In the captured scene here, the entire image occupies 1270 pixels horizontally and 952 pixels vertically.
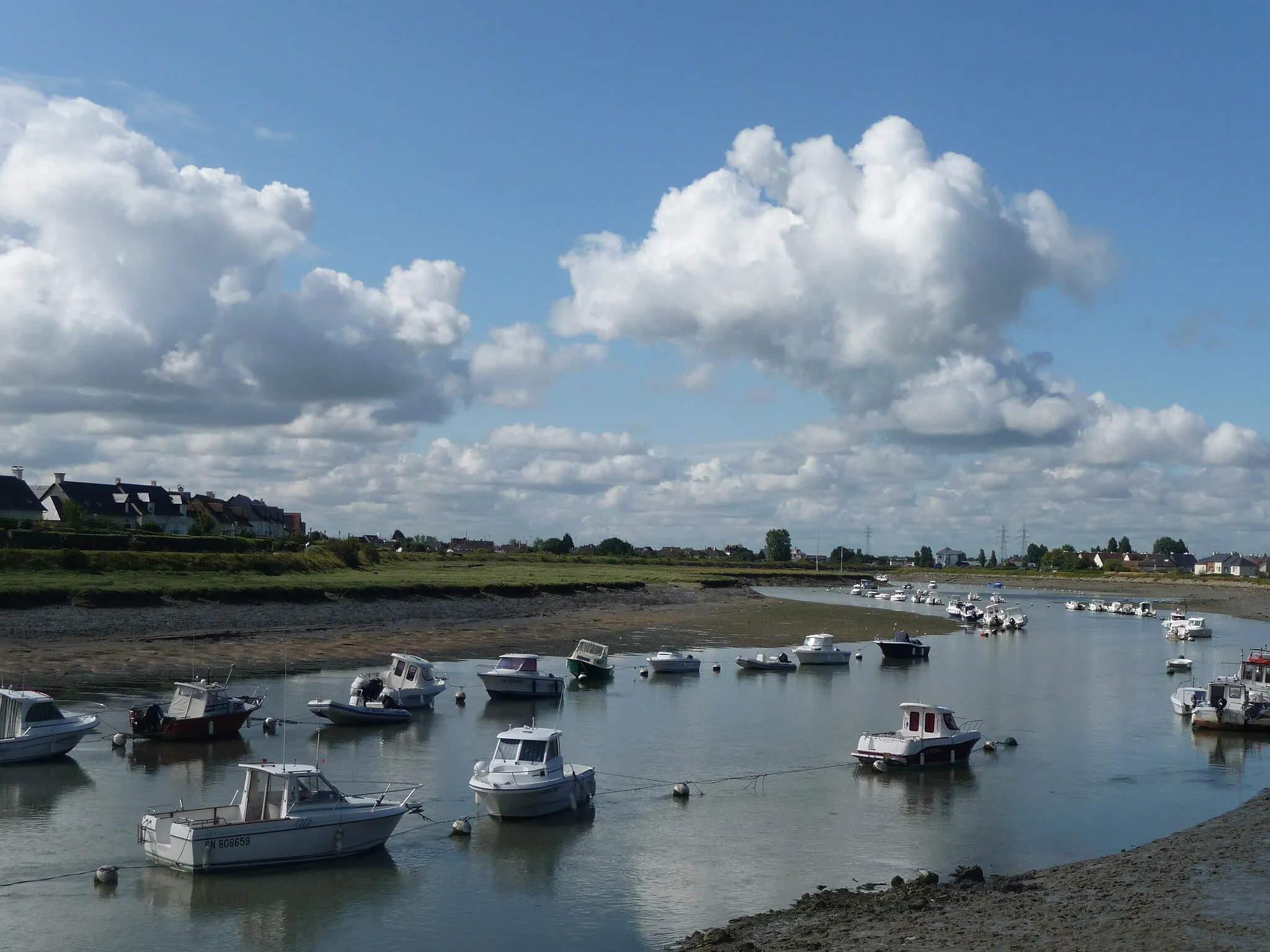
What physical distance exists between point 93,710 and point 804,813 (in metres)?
28.4

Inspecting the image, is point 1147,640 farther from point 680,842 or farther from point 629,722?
point 680,842

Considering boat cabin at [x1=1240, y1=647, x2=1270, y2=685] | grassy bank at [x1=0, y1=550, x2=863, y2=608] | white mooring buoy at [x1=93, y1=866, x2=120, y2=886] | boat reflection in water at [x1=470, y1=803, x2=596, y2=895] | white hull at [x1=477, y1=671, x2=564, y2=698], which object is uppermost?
grassy bank at [x1=0, y1=550, x2=863, y2=608]

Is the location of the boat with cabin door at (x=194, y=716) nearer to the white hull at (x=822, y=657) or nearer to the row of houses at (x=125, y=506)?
the white hull at (x=822, y=657)

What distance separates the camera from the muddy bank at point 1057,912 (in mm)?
19891

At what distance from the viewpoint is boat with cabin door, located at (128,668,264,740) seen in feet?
136

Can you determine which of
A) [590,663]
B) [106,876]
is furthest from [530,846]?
[590,663]

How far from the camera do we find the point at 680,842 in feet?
98.0

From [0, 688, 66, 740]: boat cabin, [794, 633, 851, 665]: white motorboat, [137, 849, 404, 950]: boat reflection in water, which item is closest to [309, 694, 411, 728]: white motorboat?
[0, 688, 66, 740]: boat cabin

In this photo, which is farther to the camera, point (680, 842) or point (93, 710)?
point (93, 710)

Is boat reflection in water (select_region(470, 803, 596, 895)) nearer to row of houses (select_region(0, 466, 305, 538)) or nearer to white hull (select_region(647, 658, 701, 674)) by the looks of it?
white hull (select_region(647, 658, 701, 674))

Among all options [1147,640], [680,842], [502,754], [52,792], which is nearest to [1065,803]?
[680,842]

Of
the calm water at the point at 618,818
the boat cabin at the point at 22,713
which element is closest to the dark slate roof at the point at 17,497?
the calm water at the point at 618,818

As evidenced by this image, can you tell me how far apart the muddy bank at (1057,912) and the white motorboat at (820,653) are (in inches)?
1939

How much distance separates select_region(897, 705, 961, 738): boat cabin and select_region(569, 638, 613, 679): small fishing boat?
2382cm
